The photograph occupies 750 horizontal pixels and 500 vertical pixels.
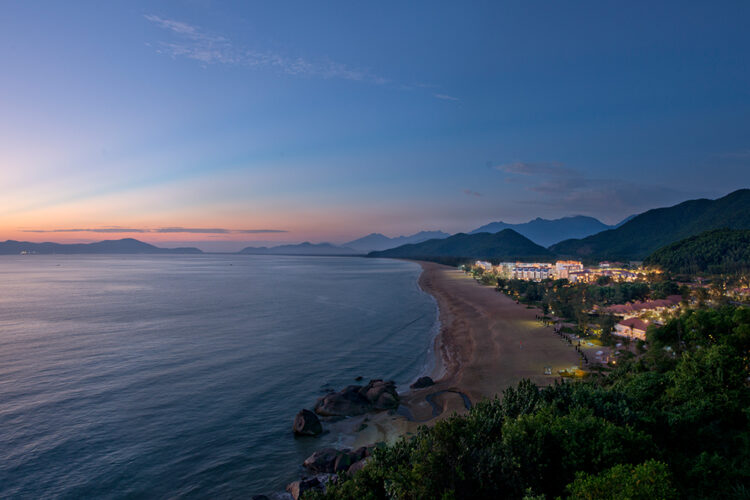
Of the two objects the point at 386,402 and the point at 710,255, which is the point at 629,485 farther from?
the point at 710,255

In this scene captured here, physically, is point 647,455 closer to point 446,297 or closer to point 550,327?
point 550,327

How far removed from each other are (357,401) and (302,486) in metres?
8.29

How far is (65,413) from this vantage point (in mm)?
21500

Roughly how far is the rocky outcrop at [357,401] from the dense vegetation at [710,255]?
9371 cm

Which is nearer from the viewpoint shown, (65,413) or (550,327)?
(65,413)

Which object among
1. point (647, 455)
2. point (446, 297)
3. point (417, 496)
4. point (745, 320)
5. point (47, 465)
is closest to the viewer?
point (417, 496)

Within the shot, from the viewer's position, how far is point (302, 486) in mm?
14383

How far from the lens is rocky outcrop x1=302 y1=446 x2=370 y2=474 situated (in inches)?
619

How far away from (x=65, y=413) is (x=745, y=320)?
3850 centimetres

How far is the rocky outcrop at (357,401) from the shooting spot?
21812 mm

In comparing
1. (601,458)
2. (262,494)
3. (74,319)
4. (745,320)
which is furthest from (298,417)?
(74,319)

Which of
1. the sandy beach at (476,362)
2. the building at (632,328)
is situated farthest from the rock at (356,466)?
the building at (632,328)

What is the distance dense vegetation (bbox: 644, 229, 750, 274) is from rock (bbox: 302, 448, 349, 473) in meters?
99.7

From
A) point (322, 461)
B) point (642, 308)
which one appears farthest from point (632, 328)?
point (322, 461)
